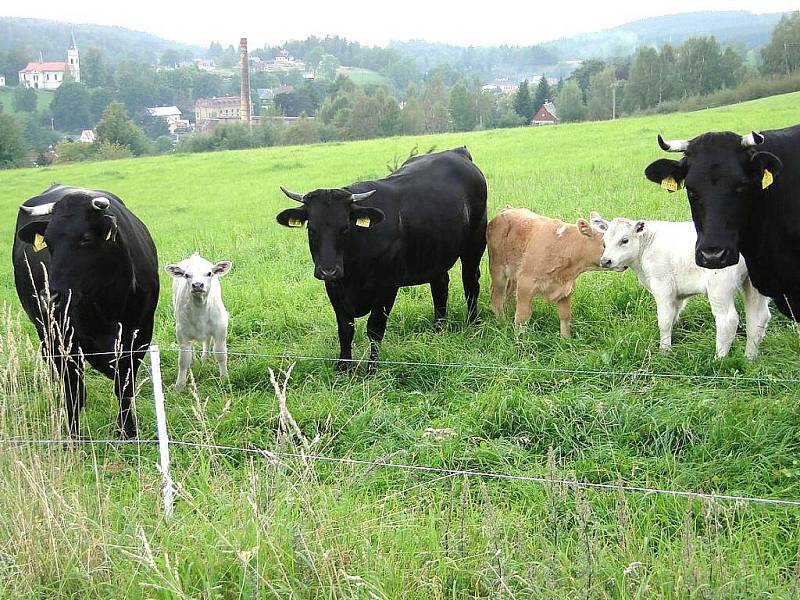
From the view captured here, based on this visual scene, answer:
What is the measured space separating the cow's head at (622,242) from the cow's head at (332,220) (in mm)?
1919

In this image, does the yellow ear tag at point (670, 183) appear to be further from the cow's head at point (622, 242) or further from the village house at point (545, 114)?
the village house at point (545, 114)

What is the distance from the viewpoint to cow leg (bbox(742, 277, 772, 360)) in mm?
6391

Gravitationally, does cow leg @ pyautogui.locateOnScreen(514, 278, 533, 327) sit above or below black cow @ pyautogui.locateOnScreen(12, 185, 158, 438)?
below

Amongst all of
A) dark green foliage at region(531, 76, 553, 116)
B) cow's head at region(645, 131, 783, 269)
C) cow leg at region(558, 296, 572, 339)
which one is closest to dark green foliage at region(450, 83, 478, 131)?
dark green foliage at region(531, 76, 553, 116)

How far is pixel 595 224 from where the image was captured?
7387 mm

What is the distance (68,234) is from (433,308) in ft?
13.4

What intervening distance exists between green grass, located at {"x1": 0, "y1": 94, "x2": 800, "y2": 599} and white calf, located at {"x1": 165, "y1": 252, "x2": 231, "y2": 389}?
20 cm

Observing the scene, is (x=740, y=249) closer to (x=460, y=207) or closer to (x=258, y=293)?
(x=460, y=207)

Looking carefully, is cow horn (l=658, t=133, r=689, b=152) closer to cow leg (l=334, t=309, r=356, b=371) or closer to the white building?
cow leg (l=334, t=309, r=356, b=371)

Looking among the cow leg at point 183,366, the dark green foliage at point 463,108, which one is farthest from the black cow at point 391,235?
the dark green foliage at point 463,108

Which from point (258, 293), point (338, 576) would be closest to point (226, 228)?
point (258, 293)

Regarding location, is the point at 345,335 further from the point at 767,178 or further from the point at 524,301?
the point at 767,178

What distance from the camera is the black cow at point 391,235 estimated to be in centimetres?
689

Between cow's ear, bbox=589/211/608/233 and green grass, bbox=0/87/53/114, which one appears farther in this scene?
green grass, bbox=0/87/53/114
